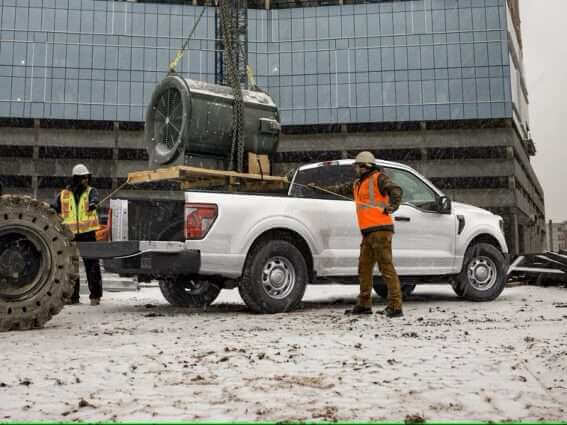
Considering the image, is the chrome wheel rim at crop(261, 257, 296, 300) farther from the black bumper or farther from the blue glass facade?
the blue glass facade

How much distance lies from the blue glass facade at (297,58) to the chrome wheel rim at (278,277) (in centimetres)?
5041

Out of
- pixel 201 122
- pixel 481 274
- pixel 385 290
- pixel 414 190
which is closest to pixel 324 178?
pixel 414 190

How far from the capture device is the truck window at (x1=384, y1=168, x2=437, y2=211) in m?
9.12

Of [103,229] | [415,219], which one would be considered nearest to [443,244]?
[415,219]

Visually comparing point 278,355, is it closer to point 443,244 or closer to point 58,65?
point 443,244

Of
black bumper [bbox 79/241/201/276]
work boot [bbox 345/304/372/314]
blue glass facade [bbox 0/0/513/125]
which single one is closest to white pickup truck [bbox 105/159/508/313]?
black bumper [bbox 79/241/201/276]

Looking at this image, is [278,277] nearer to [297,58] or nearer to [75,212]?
[75,212]

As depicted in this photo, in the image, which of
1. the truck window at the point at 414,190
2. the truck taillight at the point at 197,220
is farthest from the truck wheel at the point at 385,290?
the truck taillight at the point at 197,220

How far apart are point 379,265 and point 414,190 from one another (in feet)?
6.85

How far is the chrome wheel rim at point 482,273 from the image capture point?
9602mm

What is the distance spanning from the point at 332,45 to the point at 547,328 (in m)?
54.7

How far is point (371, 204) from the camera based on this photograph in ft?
24.9

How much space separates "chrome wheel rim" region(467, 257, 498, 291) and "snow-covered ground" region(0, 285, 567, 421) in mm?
2054

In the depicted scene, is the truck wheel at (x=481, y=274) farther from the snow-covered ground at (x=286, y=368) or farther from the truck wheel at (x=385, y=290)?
the snow-covered ground at (x=286, y=368)
